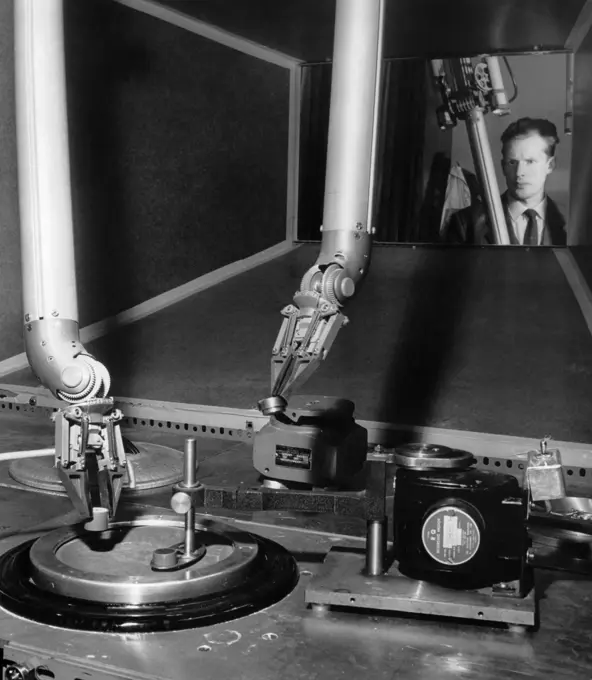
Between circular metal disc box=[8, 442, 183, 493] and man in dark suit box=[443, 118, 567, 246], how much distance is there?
2980mm

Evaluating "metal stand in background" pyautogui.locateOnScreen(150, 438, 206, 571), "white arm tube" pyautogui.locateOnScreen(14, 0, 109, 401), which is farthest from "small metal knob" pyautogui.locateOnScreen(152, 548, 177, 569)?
"white arm tube" pyautogui.locateOnScreen(14, 0, 109, 401)

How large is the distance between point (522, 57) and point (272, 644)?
13.3 ft

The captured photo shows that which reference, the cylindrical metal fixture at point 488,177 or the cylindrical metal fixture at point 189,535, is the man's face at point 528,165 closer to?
the cylindrical metal fixture at point 488,177

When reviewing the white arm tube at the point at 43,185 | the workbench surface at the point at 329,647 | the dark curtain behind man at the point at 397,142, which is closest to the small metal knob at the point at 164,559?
the workbench surface at the point at 329,647

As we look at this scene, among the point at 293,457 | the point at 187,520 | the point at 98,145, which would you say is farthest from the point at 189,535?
the point at 98,145

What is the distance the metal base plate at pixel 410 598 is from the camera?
102 cm

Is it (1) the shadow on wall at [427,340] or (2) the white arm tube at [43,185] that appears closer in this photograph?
(2) the white arm tube at [43,185]

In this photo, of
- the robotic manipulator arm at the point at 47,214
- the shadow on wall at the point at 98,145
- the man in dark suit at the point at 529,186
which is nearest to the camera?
the robotic manipulator arm at the point at 47,214

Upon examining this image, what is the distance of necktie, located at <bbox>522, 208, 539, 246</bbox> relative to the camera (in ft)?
14.4

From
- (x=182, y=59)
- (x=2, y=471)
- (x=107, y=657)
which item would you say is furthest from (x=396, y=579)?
(x=182, y=59)

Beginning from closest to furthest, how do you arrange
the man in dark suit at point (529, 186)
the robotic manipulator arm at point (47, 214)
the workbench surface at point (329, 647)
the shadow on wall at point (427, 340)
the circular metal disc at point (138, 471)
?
the workbench surface at point (329, 647) < the robotic manipulator arm at point (47, 214) < the circular metal disc at point (138, 471) < the shadow on wall at point (427, 340) < the man in dark suit at point (529, 186)

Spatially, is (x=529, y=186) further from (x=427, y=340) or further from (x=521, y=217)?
(x=427, y=340)

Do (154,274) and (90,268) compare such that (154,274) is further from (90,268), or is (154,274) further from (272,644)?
(272,644)

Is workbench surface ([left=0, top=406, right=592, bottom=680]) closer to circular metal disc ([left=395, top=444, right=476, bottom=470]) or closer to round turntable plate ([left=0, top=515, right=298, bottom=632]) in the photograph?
round turntable plate ([left=0, top=515, right=298, bottom=632])
